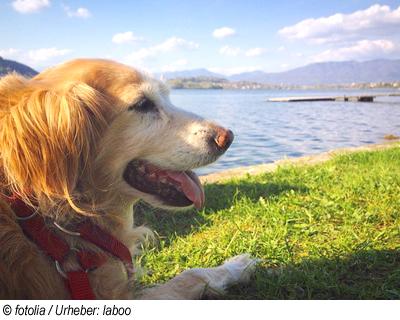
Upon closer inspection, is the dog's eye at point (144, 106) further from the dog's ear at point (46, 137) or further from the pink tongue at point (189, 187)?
the pink tongue at point (189, 187)

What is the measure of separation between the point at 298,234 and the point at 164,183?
5.62 ft

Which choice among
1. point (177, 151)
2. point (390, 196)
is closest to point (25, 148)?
point (177, 151)

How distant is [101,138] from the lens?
2408 mm

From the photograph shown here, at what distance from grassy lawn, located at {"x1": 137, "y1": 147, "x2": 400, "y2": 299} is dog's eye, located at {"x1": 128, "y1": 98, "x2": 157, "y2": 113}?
1515 mm

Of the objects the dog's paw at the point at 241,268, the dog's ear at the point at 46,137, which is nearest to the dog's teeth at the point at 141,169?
the dog's ear at the point at 46,137

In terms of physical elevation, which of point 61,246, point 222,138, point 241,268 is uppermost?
point 222,138

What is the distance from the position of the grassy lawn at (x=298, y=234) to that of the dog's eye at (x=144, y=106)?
151 cm

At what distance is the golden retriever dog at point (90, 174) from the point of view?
1.97m

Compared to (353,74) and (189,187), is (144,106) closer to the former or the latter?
(189,187)

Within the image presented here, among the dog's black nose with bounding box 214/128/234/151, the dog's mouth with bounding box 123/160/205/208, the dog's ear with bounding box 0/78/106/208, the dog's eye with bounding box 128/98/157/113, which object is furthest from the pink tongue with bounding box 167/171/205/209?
the dog's ear with bounding box 0/78/106/208

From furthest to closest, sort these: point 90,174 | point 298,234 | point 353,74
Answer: point 353,74, point 298,234, point 90,174

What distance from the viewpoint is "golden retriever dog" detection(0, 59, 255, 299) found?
1972 millimetres

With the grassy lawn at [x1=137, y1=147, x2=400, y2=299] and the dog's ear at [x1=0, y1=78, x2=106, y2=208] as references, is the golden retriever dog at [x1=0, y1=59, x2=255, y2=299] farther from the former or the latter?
the grassy lawn at [x1=137, y1=147, x2=400, y2=299]

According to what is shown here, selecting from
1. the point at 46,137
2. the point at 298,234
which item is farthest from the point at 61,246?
the point at 298,234
